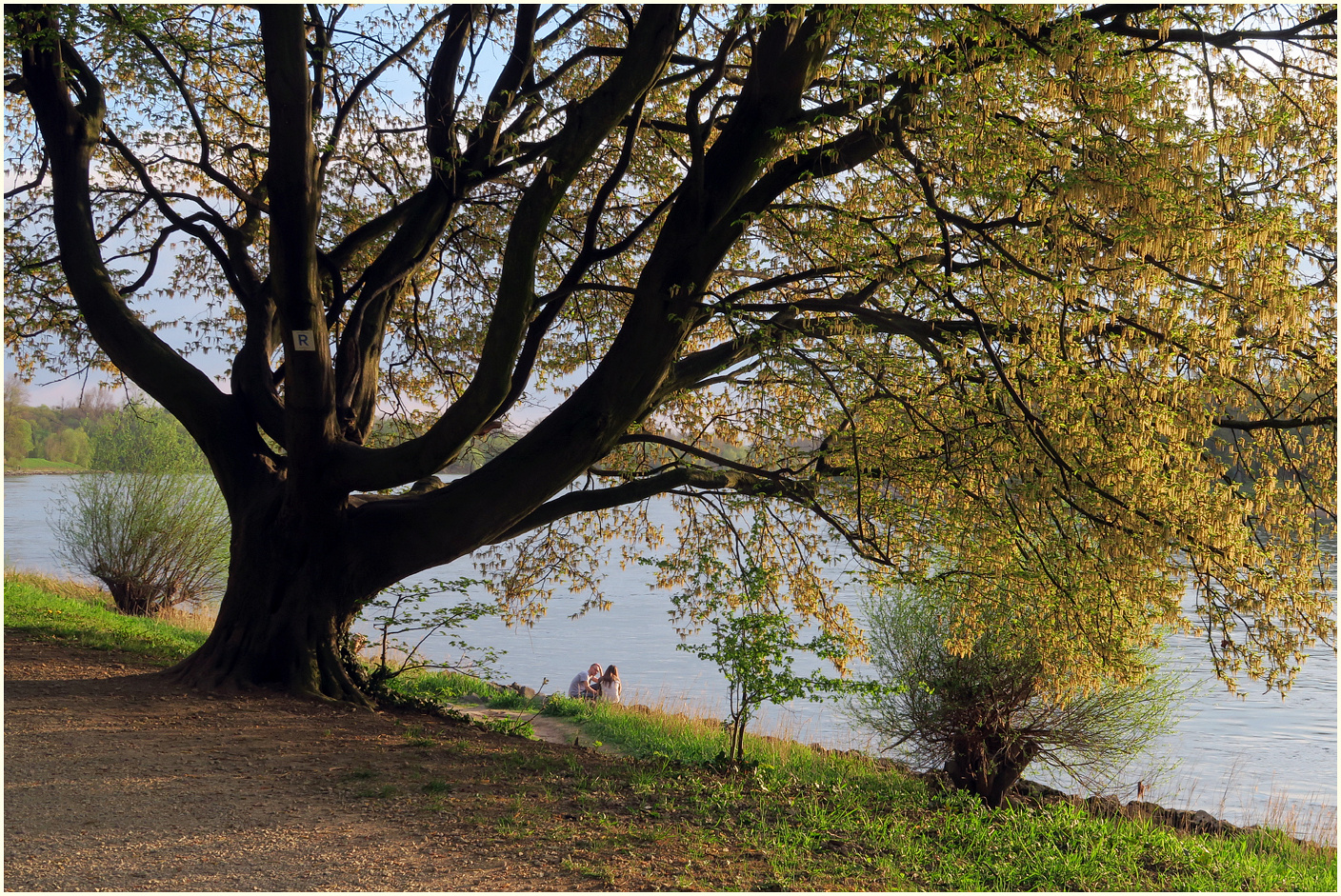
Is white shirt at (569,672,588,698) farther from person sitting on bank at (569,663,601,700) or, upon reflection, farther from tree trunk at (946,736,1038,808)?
tree trunk at (946,736,1038,808)

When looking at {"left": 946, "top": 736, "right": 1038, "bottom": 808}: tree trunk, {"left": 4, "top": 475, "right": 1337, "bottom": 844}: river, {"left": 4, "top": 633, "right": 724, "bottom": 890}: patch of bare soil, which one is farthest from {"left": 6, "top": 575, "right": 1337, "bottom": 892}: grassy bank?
{"left": 4, "top": 475, "right": 1337, "bottom": 844}: river

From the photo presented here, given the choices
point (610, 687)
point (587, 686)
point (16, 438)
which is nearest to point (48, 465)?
point (16, 438)

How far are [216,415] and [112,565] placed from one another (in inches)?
474

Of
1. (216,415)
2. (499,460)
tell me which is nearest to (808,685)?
(499,460)

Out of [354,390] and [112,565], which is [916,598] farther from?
[112,565]

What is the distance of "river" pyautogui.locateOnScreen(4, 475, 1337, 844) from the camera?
1187 cm

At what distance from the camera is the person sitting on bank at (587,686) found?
48.3 ft

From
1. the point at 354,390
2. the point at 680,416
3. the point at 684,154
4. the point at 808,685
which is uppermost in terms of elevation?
the point at 684,154

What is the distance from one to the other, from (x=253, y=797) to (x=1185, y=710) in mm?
16614

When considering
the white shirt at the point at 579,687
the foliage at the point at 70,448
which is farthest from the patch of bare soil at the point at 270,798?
the foliage at the point at 70,448

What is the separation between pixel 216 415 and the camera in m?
8.79

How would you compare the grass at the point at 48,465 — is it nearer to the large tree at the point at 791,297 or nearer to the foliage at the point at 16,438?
the foliage at the point at 16,438

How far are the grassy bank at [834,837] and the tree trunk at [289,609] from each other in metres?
1.23

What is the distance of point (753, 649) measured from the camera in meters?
7.27
